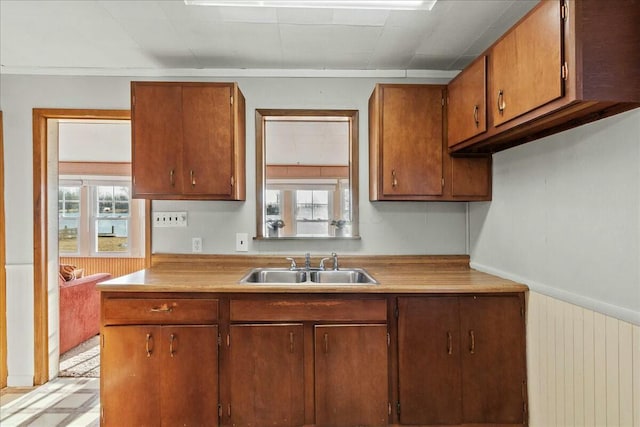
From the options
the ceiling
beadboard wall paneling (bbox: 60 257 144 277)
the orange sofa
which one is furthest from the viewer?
beadboard wall paneling (bbox: 60 257 144 277)

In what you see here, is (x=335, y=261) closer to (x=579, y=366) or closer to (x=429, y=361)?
(x=429, y=361)

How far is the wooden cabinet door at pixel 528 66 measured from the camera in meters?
1.39

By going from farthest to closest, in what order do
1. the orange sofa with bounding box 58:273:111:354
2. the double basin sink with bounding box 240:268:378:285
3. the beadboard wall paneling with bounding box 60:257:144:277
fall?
the beadboard wall paneling with bounding box 60:257:144:277
the orange sofa with bounding box 58:273:111:354
the double basin sink with bounding box 240:268:378:285

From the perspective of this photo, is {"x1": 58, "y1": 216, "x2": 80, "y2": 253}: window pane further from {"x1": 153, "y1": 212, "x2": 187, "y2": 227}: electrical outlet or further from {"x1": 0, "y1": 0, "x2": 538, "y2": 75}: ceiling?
{"x1": 153, "y1": 212, "x2": 187, "y2": 227}: electrical outlet

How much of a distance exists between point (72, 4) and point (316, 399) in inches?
95.6

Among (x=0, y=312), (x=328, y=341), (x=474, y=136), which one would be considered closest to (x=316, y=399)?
(x=328, y=341)

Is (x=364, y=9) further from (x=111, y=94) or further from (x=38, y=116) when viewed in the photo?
(x=38, y=116)

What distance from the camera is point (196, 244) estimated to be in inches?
106

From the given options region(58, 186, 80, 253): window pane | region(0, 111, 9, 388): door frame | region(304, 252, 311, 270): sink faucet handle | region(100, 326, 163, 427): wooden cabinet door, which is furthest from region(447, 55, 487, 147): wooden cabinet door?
region(58, 186, 80, 253): window pane

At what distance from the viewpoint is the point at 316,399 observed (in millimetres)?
2006

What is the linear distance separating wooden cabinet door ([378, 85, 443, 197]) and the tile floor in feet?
8.07

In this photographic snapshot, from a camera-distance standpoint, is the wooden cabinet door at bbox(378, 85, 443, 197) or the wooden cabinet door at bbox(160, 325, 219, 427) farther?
the wooden cabinet door at bbox(378, 85, 443, 197)

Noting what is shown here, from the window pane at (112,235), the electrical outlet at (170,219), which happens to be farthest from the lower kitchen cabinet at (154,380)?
the window pane at (112,235)

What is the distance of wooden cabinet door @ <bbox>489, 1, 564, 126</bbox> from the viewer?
1.39 m
